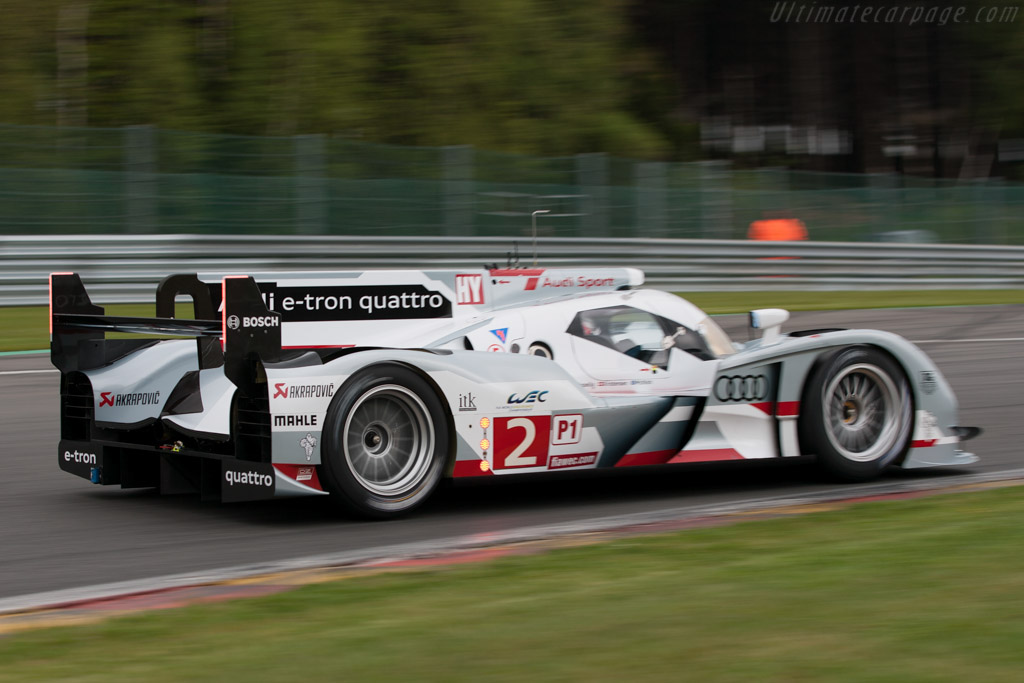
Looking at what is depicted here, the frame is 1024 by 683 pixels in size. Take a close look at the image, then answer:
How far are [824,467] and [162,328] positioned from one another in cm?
361

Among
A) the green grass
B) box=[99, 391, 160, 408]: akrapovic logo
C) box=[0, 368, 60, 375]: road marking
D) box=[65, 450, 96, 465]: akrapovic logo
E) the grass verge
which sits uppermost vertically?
the grass verge

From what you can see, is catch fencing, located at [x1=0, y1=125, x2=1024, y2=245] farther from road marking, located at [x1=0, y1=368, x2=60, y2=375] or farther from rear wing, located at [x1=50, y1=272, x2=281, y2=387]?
rear wing, located at [x1=50, y1=272, x2=281, y2=387]

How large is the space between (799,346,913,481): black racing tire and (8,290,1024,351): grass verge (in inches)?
374

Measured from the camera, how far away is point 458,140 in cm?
2270

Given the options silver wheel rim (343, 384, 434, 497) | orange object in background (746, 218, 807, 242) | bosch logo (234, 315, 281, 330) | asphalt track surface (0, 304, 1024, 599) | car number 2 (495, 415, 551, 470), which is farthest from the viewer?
orange object in background (746, 218, 807, 242)

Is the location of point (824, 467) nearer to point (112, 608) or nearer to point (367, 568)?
point (367, 568)

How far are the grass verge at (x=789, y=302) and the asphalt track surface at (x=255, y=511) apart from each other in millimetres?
5199

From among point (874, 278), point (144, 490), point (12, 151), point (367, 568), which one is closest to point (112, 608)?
point (367, 568)

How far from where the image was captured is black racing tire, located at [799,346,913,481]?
23.2ft

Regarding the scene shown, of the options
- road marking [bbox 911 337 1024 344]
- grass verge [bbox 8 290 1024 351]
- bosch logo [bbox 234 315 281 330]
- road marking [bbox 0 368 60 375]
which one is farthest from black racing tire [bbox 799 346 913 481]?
grass verge [bbox 8 290 1024 351]

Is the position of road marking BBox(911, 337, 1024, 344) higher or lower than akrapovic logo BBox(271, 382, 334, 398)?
higher

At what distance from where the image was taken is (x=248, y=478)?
584 centimetres

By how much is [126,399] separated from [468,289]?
196cm

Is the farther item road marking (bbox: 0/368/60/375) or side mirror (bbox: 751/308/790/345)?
road marking (bbox: 0/368/60/375)
